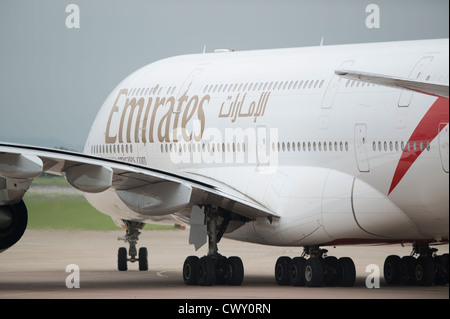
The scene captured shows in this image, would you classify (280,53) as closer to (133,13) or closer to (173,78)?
(173,78)

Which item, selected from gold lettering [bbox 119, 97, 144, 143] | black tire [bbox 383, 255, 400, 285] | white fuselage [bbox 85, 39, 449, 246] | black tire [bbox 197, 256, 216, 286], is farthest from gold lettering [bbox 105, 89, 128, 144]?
black tire [bbox 383, 255, 400, 285]

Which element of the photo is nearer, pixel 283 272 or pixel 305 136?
pixel 305 136

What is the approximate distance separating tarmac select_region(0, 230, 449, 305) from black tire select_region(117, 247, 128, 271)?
25cm

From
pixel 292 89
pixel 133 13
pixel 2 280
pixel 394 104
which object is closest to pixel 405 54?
pixel 394 104

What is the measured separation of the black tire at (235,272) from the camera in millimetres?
25703

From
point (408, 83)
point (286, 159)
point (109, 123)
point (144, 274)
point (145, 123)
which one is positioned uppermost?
point (109, 123)

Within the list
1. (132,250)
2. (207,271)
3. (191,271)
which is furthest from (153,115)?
(207,271)

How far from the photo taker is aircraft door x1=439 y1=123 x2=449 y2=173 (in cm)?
2108

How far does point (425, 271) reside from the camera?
2622cm

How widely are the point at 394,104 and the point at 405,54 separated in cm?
137

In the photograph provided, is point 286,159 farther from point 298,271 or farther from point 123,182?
point 123,182

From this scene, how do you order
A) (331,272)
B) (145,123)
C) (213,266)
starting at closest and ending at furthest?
(213,266) → (331,272) → (145,123)

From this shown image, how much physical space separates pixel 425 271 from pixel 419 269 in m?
0.21

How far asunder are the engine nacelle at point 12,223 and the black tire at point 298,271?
5698 mm
